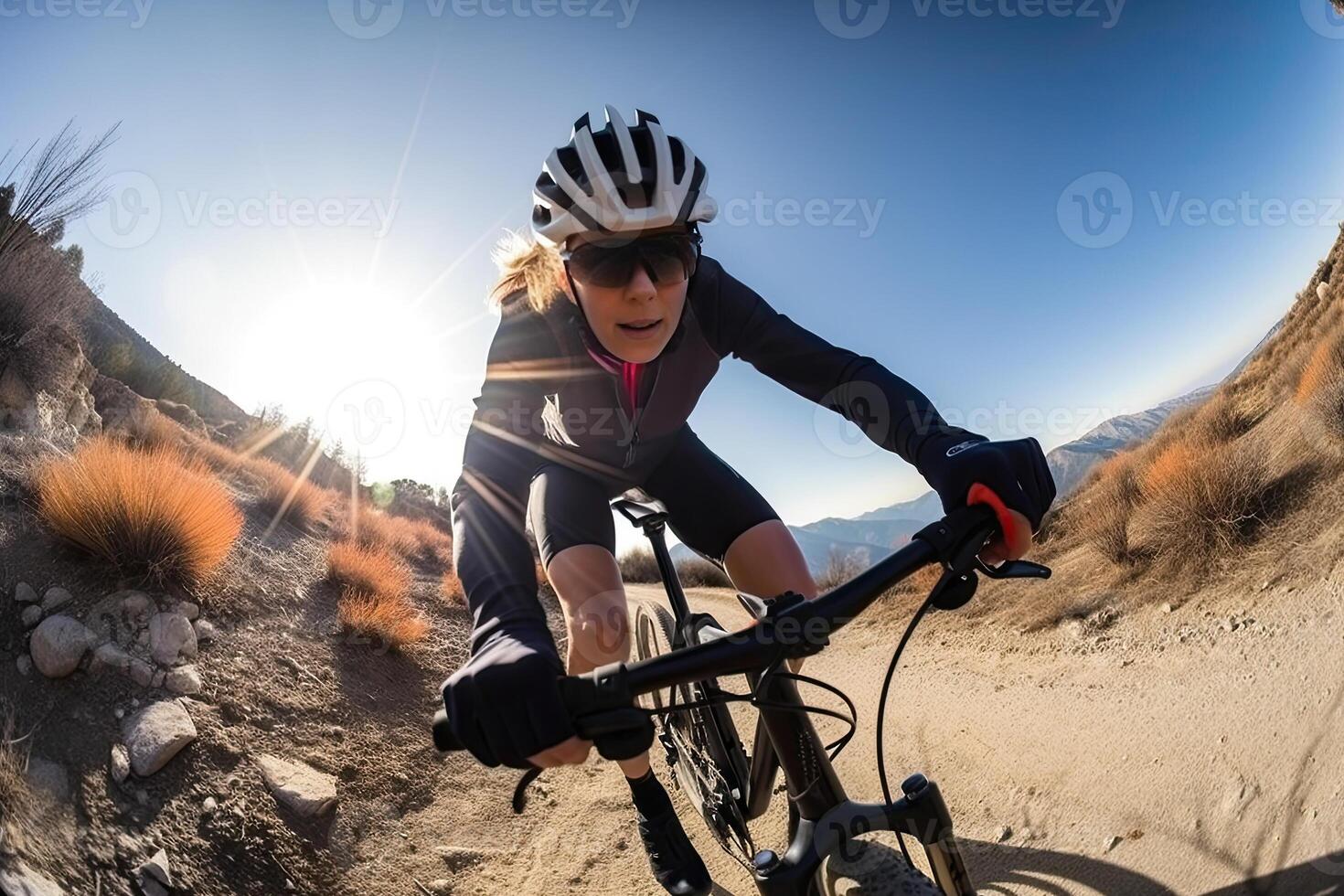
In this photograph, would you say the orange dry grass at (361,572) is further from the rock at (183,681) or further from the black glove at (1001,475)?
the black glove at (1001,475)

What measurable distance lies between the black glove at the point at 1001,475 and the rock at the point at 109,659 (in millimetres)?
5000

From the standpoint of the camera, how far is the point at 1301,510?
4.78 meters

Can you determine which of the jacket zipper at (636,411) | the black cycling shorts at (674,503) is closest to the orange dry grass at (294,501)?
the black cycling shorts at (674,503)

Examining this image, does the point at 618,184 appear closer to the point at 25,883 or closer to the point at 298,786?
the point at 25,883

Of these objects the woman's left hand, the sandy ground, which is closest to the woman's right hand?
the woman's left hand

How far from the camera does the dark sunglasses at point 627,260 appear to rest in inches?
93.4

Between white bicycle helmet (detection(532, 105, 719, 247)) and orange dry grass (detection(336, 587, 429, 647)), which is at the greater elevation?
white bicycle helmet (detection(532, 105, 719, 247))

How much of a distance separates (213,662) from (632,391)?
162 inches

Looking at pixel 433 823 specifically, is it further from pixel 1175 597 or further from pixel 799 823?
pixel 1175 597

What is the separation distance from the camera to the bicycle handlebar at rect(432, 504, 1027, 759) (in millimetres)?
1269

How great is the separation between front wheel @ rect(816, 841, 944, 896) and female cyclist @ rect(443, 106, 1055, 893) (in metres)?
0.97

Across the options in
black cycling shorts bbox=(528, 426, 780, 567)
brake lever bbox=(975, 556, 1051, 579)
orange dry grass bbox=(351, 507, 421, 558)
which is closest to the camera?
brake lever bbox=(975, 556, 1051, 579)

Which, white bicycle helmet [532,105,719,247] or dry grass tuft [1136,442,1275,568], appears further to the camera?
dry grass tuft [1136,442,1275,568]

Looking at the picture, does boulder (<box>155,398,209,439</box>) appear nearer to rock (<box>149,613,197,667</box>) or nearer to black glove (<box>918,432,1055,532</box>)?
rock (<box>149,613,197,667</box>)
